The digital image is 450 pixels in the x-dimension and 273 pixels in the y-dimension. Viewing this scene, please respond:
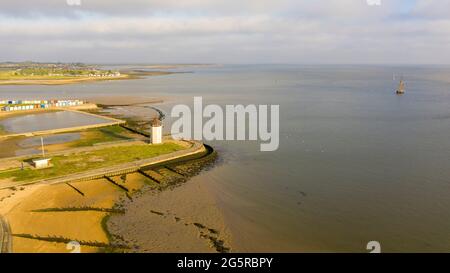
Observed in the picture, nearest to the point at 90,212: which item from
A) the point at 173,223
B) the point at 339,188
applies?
the point at 173,223

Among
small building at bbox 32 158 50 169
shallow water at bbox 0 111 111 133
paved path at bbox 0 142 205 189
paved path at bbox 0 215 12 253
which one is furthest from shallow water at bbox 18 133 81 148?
paved path at bbox 0 215 12 253

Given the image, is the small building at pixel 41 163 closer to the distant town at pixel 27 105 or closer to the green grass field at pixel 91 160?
the green grass field at pixel 91 160

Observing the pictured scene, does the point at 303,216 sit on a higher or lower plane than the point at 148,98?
lower

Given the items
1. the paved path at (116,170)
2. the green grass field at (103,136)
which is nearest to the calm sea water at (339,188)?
the paved path at (116,170)

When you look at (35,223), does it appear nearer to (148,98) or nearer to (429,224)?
(429,224)

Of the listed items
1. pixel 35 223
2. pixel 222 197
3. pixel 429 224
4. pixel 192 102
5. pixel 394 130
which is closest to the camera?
pixel 35 223

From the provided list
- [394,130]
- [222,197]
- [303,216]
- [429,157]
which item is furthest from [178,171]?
[394,130]

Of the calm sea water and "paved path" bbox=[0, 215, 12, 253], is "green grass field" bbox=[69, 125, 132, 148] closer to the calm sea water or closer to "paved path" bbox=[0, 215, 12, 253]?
the calm sea water
